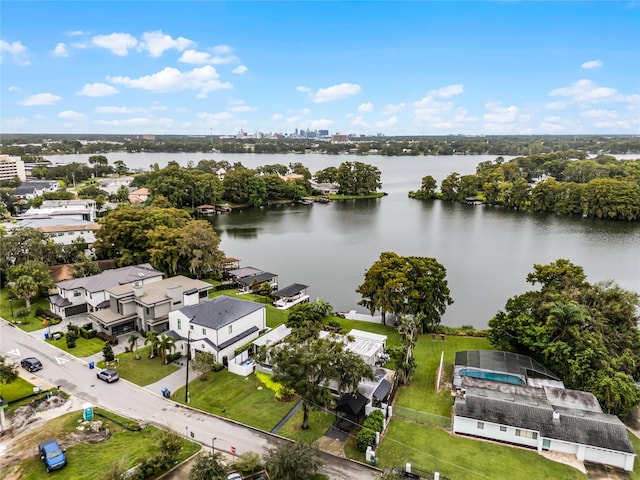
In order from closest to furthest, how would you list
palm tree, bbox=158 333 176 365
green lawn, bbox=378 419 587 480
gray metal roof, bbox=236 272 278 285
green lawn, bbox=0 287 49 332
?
green lawn, bbox=378 419 587 480, palm tree, bbox=158 333 176 365, green lawn, bbox=0 287 49 332, gray metal roof, bbox=236 272 278 285

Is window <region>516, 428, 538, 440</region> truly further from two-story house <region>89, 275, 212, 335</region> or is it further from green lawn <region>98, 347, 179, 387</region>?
two-story house <region>89, 275, 212, 335</region>

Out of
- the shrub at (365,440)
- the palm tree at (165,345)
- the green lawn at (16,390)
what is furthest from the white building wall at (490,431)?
the green lawn at (16,390)

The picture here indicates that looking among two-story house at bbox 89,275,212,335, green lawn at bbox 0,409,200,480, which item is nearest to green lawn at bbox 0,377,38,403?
green lawn at bbox 0,409,200,480

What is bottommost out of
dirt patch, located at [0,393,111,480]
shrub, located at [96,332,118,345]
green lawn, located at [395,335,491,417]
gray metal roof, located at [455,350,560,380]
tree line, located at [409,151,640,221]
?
green lawn, located at [395,335,491,417]

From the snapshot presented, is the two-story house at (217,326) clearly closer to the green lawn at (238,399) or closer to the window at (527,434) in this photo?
the green lawn at (238,399)

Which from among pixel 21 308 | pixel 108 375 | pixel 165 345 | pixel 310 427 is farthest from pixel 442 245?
pixel 21 308

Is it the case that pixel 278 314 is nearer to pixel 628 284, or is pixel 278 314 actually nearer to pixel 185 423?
pixel 185 423
